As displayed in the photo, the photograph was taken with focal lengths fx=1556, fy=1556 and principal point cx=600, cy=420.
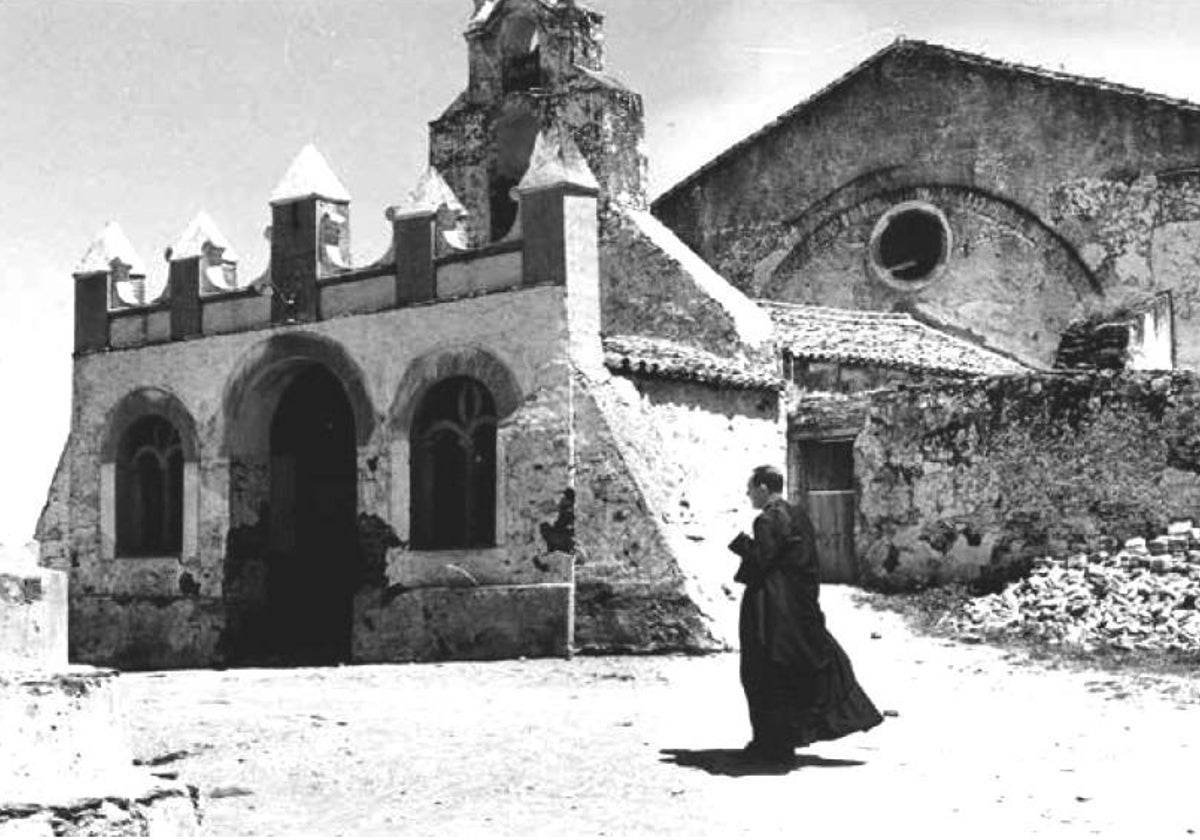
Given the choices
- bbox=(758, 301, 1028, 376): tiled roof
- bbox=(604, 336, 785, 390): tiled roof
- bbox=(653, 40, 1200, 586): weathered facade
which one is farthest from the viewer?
bbox=(758, 301, 1028, 376): tiled roof

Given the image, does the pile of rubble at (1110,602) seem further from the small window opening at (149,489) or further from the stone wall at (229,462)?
the small window opening at (149,489)

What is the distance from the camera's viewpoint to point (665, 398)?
17484mm

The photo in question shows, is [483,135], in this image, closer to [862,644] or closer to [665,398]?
[665,398]

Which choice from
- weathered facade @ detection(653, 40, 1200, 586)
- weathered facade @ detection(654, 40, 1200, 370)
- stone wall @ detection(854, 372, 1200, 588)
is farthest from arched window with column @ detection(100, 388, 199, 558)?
weathered facade @ detection(654, 40, 1200, 370)

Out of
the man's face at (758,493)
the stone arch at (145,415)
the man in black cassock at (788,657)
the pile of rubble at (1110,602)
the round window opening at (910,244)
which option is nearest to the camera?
the man in black cassock at (788,657)

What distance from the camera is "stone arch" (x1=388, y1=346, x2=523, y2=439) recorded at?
16547mm

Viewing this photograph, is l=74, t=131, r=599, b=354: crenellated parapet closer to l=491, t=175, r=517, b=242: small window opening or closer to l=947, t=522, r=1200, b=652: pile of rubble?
l=491, t=175, r=517, b=242: small window opening

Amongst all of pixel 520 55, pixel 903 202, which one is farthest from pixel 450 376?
pixel 903 202

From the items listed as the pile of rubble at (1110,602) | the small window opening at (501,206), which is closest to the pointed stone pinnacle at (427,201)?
the small window opening at (501,206)

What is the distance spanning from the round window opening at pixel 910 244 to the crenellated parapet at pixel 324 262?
9.42m

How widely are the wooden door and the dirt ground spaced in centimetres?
474

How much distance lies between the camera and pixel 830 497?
65.2 feet

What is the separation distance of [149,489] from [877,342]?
401 inches

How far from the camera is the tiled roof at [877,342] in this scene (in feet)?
68.5
